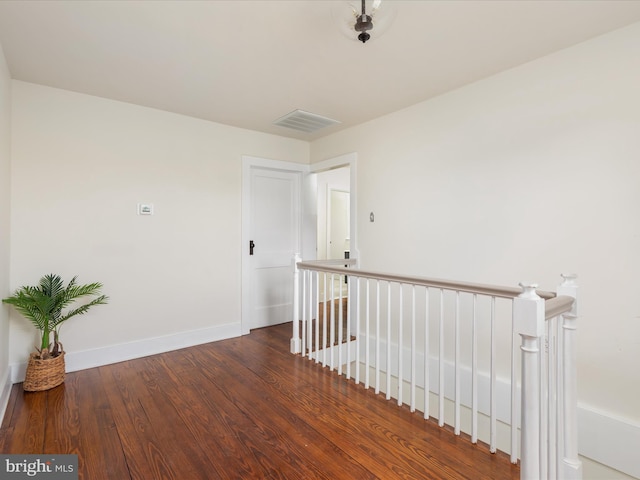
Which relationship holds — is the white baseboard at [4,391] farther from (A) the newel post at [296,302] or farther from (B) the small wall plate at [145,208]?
(A) the newel post at [296,302]

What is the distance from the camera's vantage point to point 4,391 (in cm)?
225

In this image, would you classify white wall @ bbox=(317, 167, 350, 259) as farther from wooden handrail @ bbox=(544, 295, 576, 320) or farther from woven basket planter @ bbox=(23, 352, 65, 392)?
wooden handrail @ bbox=(544, 295, 576, 320)

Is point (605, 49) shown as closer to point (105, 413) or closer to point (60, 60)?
point (60, 60)

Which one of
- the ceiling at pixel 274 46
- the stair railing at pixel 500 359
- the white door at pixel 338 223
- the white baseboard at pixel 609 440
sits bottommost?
the white baseboard at pixel 609 440

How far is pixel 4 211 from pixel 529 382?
3342 millimetres

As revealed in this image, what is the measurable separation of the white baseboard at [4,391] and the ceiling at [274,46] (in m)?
2.27

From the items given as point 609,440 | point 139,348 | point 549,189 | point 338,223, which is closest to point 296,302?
point 139,348

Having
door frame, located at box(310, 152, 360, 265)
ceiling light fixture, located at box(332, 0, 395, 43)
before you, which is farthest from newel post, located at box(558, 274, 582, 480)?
door frame, located at box(310, 152, 360, 265)

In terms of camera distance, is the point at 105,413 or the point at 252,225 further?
the point at 252,225

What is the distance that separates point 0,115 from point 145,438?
2.26 meters

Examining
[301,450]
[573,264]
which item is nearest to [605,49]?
[573,264]

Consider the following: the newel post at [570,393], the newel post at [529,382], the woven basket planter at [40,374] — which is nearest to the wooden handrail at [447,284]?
the newel post at [570,393]

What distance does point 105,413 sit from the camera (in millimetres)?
2154

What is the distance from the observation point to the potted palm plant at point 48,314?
2.40m
